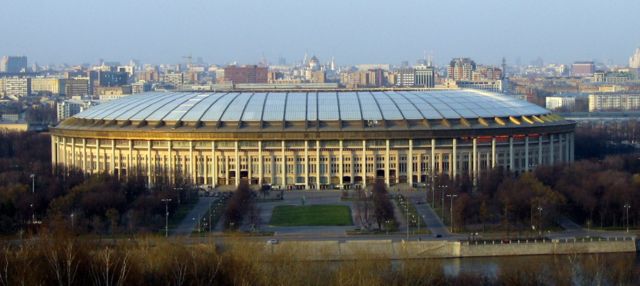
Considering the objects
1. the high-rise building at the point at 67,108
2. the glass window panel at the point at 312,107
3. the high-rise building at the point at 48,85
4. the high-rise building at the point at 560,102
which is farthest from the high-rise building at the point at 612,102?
the glass window panel at the point at 312,107

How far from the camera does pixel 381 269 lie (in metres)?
31.5

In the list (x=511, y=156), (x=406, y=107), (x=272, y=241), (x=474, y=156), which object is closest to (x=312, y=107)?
(x=406, y=107)

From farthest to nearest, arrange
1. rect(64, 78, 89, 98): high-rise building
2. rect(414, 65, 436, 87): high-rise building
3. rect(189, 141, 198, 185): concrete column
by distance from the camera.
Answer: rect(64, 78, 89, 98): high-rise building
rect(414, 65, 436, 87): high-rise building
rect(189, 141, 198, 185): concrete column

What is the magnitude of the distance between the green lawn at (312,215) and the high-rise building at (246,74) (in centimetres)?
12419

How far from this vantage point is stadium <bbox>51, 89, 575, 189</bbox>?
6034 cm

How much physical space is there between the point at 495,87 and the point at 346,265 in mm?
136514

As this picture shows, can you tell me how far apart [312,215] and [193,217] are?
15.7 feet

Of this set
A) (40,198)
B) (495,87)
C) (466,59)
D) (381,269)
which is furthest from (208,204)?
(466,59)

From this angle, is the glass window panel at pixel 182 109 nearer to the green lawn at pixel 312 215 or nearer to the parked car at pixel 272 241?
the green lawn at pixel 312 215

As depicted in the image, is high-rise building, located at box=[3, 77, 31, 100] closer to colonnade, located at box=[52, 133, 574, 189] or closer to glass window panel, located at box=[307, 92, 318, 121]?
glass window panel, located at box=[307, 92, 318, 121]

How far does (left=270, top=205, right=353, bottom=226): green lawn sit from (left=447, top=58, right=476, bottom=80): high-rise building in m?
138

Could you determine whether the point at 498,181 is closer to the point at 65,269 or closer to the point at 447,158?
the point at 447,158

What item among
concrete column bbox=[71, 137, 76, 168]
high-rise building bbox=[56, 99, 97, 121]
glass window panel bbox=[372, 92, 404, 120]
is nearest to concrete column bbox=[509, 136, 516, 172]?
glass window panel bbox=[372, 92, 404, 120]

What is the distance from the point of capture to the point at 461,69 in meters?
192
